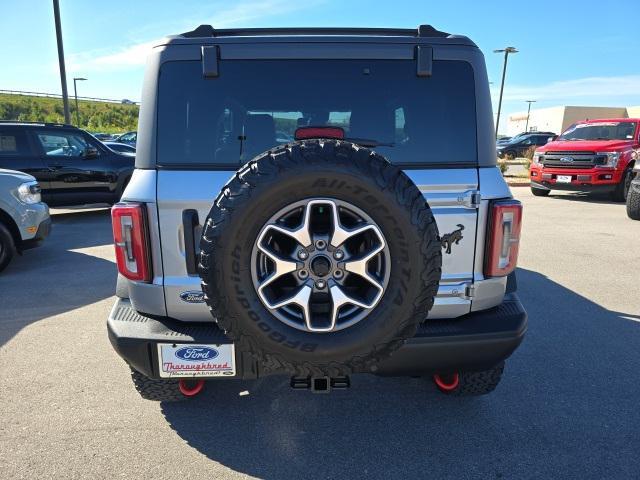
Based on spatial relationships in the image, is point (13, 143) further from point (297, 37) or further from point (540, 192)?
point (540, 192)

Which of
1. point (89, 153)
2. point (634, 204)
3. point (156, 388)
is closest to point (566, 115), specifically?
point (634, 204)

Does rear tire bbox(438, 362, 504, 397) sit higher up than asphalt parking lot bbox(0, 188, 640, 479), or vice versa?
rear tire bbox(438, 362, 504, 397)

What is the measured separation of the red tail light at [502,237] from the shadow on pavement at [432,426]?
0.95m

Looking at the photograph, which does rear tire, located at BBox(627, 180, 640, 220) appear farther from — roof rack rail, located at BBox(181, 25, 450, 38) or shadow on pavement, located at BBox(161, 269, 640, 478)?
roof rack rail, located at BBox(181, 25, 450, 38)

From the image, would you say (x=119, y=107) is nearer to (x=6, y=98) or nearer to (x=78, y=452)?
(x=6, y=98)

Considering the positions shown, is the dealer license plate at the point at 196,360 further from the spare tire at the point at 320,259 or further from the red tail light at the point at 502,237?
the red tail light at the point at 502,237

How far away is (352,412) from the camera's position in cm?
261

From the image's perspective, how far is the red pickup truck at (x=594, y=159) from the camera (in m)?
10.4

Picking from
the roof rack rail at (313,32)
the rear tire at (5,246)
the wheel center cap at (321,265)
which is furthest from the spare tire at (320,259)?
the rear tire at (5,246)

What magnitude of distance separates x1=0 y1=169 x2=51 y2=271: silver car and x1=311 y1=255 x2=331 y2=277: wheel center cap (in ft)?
16.4

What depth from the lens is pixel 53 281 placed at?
5.02 metres

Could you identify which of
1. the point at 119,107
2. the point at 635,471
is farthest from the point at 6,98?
the point at 635,471

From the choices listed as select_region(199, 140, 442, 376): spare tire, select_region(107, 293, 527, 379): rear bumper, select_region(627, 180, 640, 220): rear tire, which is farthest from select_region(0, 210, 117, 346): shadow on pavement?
select_region(627, 180, 640, 220): rear tire

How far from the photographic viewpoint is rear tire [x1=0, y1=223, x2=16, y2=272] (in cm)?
521
